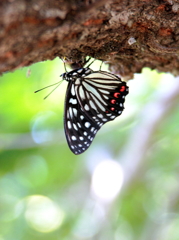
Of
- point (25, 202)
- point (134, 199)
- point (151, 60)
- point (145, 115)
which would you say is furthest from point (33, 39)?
point (134, 199)

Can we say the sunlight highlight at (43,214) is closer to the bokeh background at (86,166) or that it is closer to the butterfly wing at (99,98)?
the bokeh background at (86,166)

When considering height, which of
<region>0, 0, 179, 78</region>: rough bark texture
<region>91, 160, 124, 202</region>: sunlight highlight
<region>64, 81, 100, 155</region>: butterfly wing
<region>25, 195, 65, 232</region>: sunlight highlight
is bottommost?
<region>0, 0, 179, 78</region>: rough bark texture

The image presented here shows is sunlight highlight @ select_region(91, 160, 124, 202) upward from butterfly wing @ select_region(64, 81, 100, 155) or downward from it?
upward

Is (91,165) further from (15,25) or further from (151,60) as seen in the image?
(15,25)

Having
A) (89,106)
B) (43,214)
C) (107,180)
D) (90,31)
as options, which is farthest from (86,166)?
(90,31)

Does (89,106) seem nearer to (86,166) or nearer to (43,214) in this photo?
(86,166)

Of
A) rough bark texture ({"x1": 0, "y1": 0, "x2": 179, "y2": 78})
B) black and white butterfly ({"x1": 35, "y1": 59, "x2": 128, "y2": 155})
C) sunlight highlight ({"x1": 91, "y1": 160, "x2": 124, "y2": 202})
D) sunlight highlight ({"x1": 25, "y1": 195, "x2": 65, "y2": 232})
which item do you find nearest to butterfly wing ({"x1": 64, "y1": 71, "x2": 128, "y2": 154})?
black and white butterfly ({"x1": 35, "y1": 59, "x2": 128, "y2": 155})

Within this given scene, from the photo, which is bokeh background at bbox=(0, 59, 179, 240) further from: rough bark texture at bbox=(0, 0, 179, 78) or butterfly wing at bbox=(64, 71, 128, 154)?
rough bark texture at bbox=(0, 0, 179, 78)
